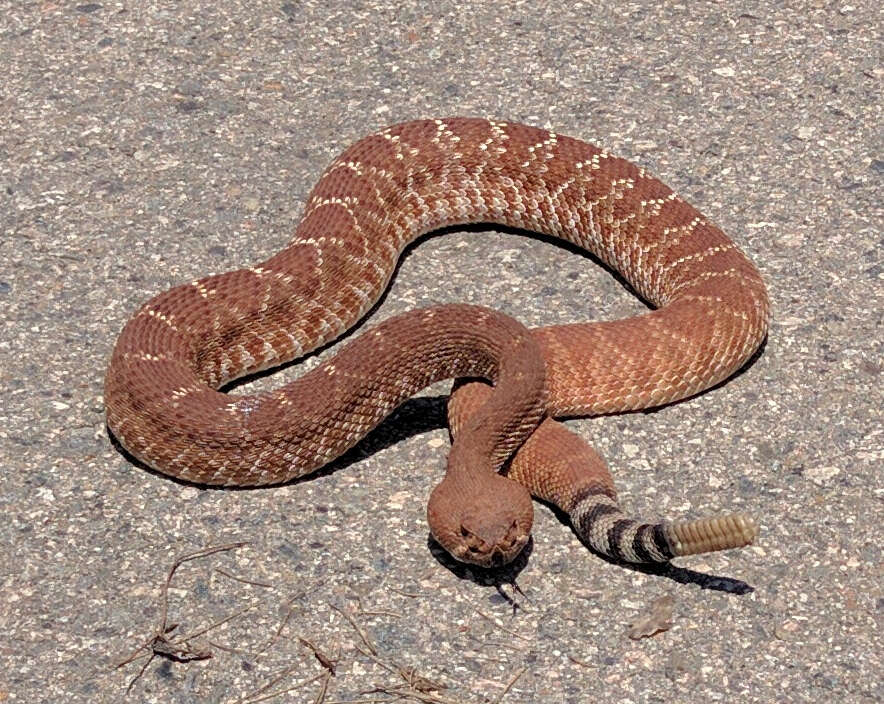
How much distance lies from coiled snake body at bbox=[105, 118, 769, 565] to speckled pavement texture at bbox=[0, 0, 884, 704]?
0.19 meters

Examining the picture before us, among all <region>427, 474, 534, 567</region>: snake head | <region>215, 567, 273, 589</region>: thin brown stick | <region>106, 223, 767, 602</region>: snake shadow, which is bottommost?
<region>215, 567, 273, 589</region>: thin brown stick

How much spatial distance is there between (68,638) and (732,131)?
546 centimetres

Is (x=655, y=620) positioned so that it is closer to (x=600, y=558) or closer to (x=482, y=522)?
(x=600, y=558)

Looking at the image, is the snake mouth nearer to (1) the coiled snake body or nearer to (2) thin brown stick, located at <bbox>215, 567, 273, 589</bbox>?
(1) the coiled snake body

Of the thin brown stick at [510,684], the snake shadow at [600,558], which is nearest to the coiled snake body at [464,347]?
the snake shadow at [600,558]

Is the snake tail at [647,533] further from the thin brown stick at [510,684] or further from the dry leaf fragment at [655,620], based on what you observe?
the thin brown stick at [510,684]

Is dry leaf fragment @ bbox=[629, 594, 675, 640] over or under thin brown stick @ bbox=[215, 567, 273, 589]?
over

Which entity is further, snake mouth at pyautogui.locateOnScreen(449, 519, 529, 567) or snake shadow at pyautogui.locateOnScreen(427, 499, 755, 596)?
snake shadow at pyautogui.locateOnScreen(427, 499, 755, 596)

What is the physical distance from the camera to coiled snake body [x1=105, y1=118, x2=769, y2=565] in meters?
6.31

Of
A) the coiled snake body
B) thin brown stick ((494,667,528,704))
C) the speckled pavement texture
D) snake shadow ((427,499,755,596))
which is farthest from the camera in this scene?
the coiled snake body

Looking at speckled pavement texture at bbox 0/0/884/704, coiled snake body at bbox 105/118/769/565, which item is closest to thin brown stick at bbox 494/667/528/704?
speckled pavement texture at bbox 0/0/884/704

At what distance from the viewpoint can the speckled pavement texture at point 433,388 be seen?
229 inches

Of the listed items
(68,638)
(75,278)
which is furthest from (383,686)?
(75,278)

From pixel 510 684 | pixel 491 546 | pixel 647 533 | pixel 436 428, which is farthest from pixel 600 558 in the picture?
pixel 436 428
